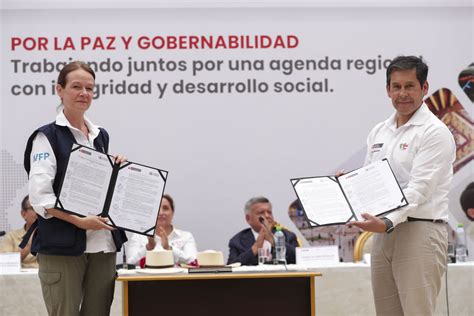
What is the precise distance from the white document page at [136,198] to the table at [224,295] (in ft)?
1.50

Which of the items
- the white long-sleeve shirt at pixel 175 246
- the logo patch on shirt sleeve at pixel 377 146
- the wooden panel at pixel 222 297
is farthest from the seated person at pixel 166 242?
the logo patch on shirt sleeve at pixel 377 146

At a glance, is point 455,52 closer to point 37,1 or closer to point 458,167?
point 458,167

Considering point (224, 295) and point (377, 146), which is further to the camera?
point (224, 295)

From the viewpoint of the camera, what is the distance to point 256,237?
6.17 meters

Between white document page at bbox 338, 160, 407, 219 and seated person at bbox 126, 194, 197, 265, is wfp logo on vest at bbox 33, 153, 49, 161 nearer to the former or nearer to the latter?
white document page at bbox 338, 160, 407, 219

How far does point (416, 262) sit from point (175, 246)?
3.24m

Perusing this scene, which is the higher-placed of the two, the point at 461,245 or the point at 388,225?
the point at 388,225

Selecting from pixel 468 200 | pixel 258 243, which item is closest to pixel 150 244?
pixel 258 243

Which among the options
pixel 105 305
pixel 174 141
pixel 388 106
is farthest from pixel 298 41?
pixel 105 305

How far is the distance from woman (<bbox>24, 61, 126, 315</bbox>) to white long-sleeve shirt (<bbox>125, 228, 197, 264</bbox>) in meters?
2.29

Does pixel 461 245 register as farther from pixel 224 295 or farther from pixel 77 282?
pixel 77 282

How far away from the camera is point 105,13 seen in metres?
6.50

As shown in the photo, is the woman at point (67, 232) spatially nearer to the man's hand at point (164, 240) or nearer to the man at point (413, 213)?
the man at point (413, 213)

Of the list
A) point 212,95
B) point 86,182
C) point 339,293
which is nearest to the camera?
point 86,182
